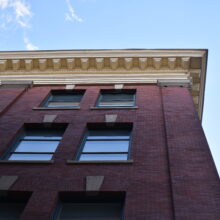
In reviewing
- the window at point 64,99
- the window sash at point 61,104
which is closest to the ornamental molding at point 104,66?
the window at point 64,99

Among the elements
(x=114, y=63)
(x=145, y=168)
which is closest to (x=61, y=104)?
(x=114, y=63)

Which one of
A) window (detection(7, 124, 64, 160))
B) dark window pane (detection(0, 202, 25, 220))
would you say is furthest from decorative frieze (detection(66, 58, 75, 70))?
dark window pane (detection(0, 202, 25, 220))

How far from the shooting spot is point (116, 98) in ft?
61.1

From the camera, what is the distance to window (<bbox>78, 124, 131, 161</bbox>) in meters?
13.1

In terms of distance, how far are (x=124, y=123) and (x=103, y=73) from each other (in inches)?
244

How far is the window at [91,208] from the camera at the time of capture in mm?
10156

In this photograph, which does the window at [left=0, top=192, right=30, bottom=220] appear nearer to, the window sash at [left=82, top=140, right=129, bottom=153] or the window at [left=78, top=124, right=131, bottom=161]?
the window at [left=78, top=124, right=131, bottom=161]

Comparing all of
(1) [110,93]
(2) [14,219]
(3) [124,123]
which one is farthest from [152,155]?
(1) [110,93]

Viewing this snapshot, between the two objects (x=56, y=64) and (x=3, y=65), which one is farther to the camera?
(x=3, y=65)

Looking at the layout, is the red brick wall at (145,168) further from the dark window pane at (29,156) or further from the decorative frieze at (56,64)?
the decorative frieze at (56,64)

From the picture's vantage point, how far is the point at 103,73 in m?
20.5

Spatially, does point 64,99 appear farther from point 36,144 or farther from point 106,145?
point 106,145

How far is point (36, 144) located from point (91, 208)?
456 centimetres

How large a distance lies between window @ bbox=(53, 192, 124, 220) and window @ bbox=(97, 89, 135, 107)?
737 centimetres
